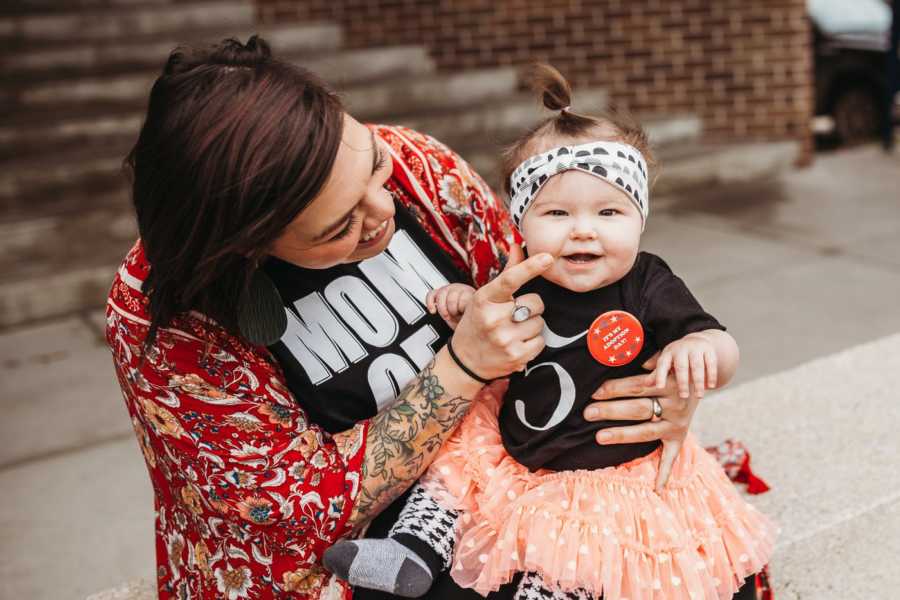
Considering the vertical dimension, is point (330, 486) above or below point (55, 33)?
below

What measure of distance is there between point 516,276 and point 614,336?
0.23 metres

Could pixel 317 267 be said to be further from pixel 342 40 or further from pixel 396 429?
pixel 342 40

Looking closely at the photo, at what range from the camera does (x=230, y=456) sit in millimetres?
1559

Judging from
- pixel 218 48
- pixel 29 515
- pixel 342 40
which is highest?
pixel 218 48

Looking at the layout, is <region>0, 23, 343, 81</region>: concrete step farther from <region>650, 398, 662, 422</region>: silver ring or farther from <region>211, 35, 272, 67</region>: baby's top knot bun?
<region>650, 398, 662, 422</region>: silver ring

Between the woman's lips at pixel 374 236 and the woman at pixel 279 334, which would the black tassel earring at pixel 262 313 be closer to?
the woman at pixel 279 334

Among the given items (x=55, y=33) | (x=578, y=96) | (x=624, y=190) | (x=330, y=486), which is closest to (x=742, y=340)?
(x=624, y=190)

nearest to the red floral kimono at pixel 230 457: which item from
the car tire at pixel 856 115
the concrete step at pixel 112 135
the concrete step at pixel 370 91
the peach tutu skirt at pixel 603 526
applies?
the peach tutu skirt at pixel 603 526

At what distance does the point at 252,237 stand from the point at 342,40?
632 cm

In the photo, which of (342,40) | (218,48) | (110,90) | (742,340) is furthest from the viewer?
(342,40)

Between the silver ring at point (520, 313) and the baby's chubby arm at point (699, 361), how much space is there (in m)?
0.24

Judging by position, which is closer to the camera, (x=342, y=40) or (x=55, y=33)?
(x=55, y=33)

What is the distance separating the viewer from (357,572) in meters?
1.56

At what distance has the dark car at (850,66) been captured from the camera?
7.60 m
